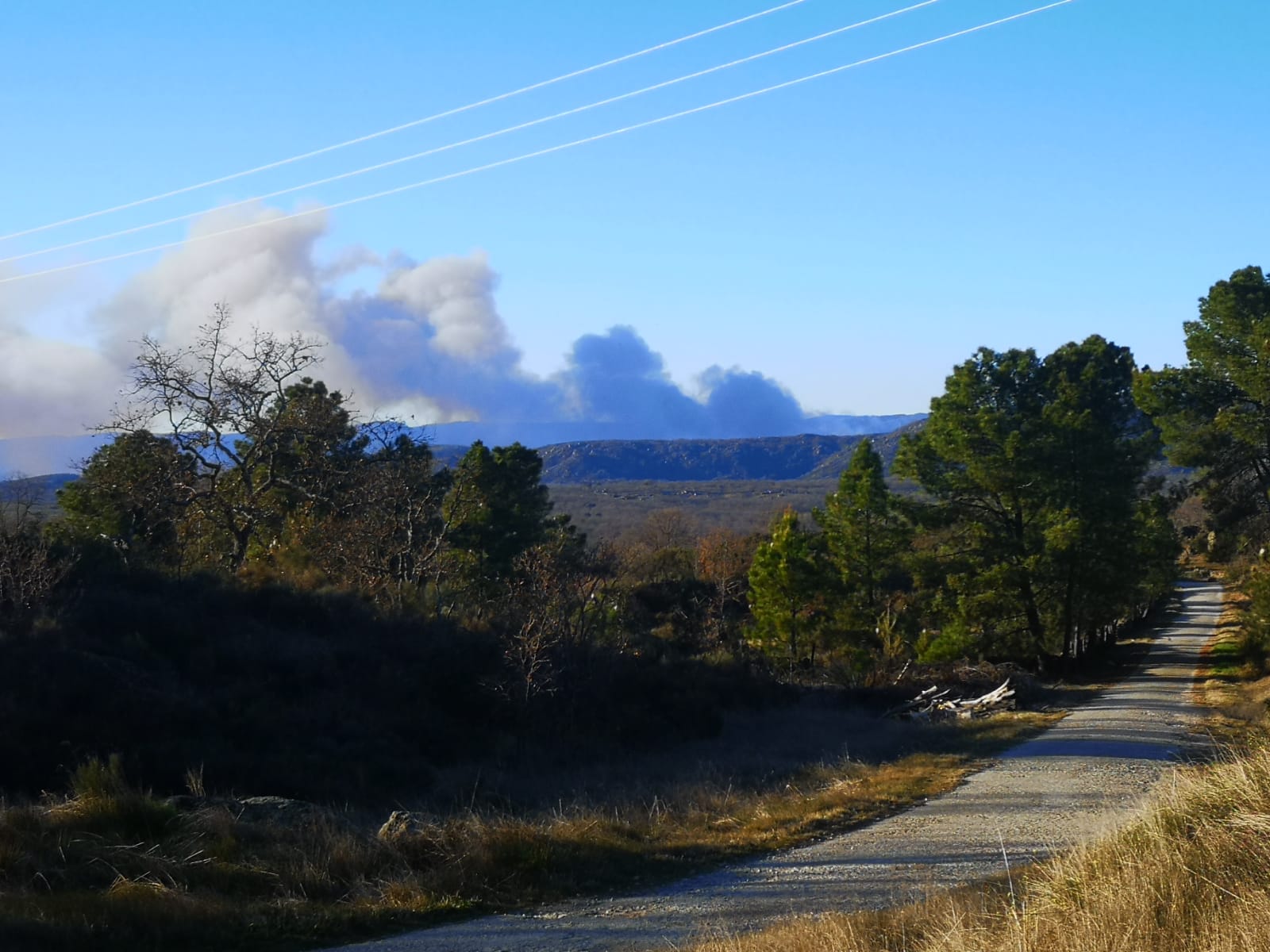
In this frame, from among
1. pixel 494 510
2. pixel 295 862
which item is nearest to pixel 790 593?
pixel 494 510

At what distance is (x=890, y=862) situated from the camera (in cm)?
1019

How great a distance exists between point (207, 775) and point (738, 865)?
7925mm

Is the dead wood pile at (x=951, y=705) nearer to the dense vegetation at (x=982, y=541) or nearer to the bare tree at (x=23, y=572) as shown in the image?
the dense vegetation at (x=982, y=541)

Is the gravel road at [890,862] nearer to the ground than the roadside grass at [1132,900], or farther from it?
nearer to the ground

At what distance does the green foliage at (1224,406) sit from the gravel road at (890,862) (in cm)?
1988

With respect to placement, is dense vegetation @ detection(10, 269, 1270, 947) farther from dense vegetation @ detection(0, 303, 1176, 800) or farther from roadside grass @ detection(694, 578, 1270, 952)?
roadside grass @ detection(694, 578, 1270, 952)

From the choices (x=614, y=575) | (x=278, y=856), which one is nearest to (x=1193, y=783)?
(x=278, y=856)

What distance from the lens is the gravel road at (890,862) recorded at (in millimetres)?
7822

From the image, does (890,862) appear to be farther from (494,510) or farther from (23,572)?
(494,510)

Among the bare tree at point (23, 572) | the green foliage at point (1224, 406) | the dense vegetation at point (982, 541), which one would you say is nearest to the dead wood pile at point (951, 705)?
the dense vegetation at point (982, 541)

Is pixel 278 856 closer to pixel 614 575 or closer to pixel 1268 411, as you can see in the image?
pixel 614 575

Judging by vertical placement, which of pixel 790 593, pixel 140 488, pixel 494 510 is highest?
pixel 140 488

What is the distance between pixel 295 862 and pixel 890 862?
16.7ft

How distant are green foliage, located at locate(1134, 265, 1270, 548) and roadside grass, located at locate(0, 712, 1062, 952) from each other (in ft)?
94.1
